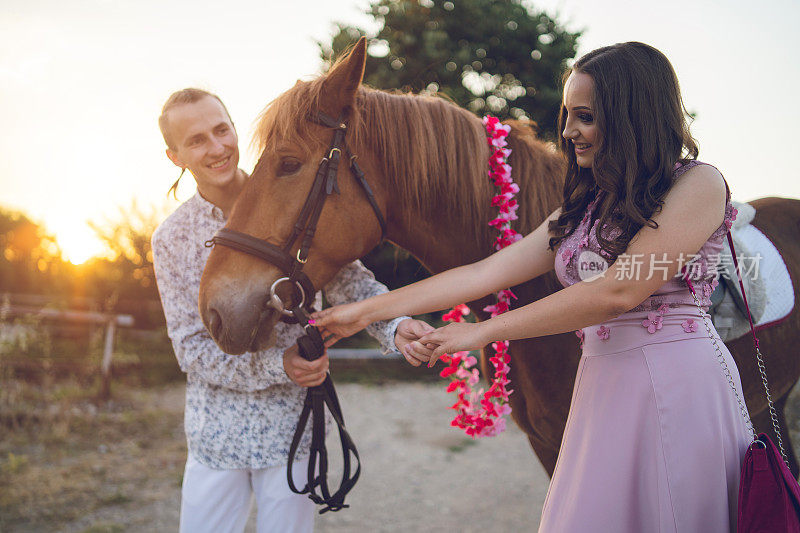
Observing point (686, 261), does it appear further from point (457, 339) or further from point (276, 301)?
point (276, 301)

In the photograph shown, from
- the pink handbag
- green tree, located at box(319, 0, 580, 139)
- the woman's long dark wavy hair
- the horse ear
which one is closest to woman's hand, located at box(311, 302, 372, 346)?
the horse ear

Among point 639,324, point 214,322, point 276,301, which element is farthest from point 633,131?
point 214,322

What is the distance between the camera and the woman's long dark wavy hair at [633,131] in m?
1.29

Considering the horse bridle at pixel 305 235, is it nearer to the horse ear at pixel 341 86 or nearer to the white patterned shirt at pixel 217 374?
the horse ear at pixel 341 86

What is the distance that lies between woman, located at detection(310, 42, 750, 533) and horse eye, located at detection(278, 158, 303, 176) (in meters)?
0.77

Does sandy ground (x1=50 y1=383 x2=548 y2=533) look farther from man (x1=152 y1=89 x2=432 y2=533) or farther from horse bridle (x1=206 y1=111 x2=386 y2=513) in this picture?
horse bridle (x1=206 y1=111 x2=386 y2=513)

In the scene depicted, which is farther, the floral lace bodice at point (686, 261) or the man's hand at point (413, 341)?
the man's hand at point (413, 341)

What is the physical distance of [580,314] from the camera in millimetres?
1270

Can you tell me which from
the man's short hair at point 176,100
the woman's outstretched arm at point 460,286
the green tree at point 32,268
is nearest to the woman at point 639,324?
the woman's outstretched arm at point 460,286

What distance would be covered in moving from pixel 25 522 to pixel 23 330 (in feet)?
13.3

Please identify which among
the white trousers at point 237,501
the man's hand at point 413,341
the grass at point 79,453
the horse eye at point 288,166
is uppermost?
the horse eye at point 288,166

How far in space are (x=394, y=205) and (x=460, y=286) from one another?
0.43 metres

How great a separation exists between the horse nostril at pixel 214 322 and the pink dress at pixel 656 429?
1134 mm

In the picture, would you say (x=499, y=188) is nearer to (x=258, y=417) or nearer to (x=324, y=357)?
(x=324, y=357)
